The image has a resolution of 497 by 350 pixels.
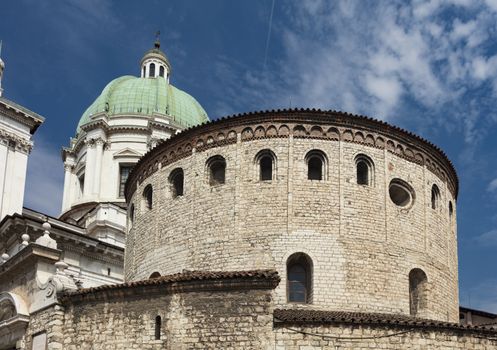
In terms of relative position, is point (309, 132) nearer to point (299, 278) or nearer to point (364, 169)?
point (364, 169)

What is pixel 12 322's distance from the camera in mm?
21484

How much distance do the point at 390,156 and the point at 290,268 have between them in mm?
5380

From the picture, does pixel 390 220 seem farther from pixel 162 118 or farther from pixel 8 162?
pixel 162 118

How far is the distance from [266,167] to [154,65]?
34476mm

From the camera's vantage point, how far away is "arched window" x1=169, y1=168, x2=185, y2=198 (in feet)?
84.4

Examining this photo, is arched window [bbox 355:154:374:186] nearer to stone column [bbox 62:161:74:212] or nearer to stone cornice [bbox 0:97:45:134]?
stone cornice [bbox 0:97:45:134]

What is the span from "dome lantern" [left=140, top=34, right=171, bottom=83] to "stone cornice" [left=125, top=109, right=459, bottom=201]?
31.7 meters

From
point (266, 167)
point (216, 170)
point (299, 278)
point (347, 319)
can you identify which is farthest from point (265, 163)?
point (347, 319)

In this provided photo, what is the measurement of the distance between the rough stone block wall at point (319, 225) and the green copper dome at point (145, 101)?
26041mm

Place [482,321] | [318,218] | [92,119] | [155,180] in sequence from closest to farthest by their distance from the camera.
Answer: [318,218], [155,180], [482,321], [92,119]

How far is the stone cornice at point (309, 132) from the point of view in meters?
24.4

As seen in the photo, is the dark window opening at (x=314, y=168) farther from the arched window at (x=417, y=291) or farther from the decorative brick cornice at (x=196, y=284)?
the decorative brick cornice at (x=196, y=284)

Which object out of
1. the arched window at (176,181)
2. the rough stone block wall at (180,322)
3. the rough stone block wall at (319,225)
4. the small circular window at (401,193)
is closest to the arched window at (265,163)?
the rough stone block wall at (319,225)

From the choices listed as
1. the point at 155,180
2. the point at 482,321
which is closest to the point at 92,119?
the point at 155,180
